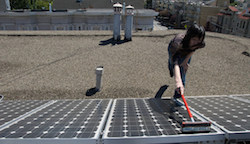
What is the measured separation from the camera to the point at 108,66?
1006 cm

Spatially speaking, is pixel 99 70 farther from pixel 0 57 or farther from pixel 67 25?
pixel 67 25

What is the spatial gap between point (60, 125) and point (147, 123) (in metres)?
1.46

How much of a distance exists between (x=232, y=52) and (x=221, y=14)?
35.3m

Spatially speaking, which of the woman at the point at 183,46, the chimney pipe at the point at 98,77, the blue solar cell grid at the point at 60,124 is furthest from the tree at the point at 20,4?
the woman at the point at 183,46

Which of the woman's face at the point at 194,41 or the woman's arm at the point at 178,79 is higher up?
the woman's face at the point at 194,41

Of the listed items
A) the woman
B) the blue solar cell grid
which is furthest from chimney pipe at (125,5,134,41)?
the blue solar cell grid

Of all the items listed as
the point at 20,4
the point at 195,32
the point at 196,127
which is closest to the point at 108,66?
the point at 195,32

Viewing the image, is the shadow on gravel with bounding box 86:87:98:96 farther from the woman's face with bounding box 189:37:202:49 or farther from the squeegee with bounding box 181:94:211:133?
the squeegee with bounding box 181:94:211:133

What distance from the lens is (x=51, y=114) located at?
11.5 ft

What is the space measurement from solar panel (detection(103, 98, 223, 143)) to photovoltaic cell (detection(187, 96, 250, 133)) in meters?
0.35

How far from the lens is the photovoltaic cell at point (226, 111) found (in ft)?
9.15

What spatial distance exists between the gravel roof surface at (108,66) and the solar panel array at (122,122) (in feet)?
9.96

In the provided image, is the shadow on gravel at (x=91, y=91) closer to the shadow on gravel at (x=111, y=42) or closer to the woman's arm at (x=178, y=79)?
the woman's arm at (x=178, y=79)

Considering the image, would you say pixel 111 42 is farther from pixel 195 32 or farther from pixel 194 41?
pixel 195 32
